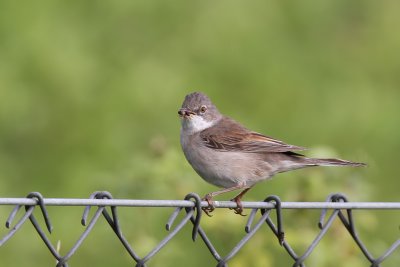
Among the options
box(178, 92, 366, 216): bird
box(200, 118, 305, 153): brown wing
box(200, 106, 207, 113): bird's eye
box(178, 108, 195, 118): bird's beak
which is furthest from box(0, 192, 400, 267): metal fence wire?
box(200, 106, 207, 113): bird's eye

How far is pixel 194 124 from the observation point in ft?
20.6

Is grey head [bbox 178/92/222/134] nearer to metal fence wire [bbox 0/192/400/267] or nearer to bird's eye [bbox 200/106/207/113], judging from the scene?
bird's eye [bbox 200/106/207/113]

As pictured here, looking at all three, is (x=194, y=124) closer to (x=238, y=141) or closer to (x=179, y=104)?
(x=238, y=141)

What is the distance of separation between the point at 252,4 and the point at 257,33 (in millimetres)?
282

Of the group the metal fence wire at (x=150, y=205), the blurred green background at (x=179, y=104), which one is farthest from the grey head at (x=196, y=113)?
the metal fence wire at (x=150, y=205)

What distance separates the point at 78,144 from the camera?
25.8 ft

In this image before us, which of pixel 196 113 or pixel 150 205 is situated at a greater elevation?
pixel 196 113

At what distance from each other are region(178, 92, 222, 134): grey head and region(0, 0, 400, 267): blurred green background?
0.98 ft

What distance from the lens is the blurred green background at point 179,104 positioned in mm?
5875

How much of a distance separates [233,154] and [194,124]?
434 millimetres

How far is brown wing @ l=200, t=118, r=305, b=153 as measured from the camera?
5.93 meters

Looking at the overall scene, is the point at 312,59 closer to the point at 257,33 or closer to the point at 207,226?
the point at 257,33

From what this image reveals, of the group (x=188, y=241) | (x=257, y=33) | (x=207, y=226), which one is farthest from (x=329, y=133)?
(x=207, y=226)

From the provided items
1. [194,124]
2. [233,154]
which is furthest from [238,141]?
[194,124]
